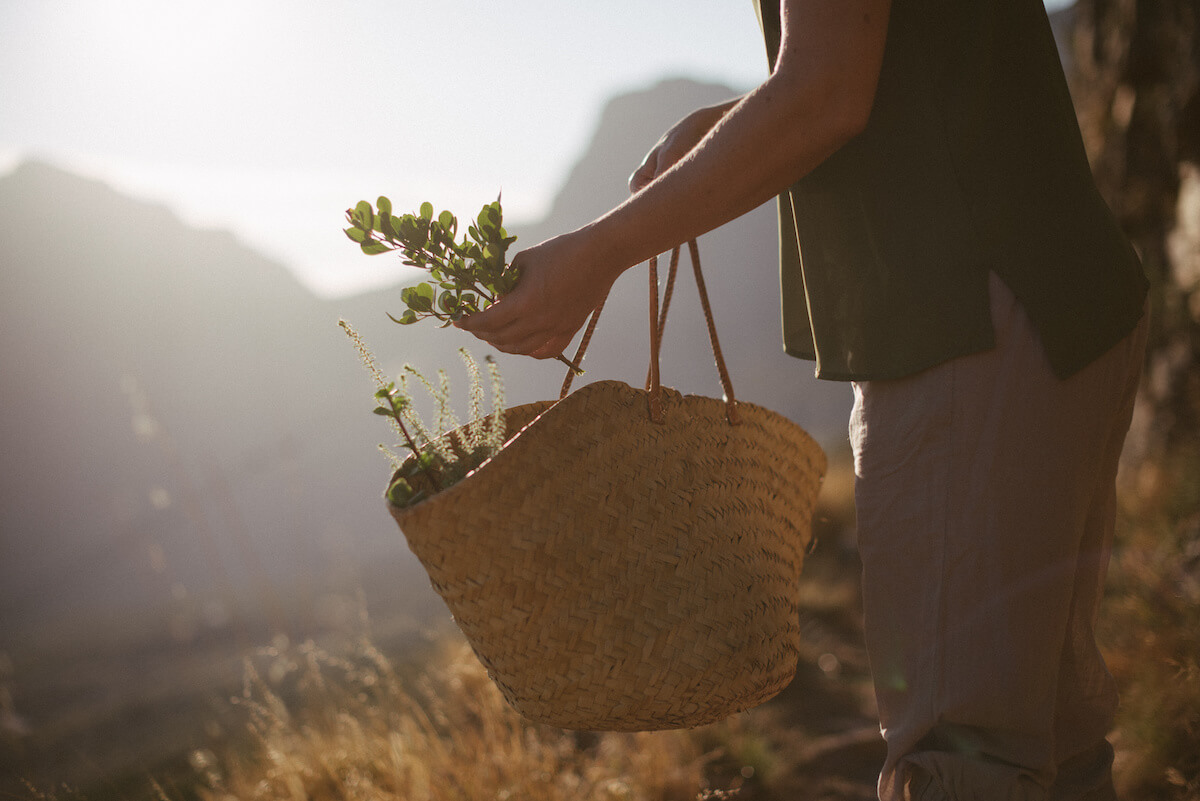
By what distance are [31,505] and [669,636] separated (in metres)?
78.2

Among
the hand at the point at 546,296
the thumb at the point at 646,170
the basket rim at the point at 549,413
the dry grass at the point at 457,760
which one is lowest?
the dry grass at the point at 457,760

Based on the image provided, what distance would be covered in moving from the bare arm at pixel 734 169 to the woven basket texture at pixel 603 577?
0.49ft

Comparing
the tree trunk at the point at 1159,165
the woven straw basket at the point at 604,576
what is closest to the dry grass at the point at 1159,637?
the tree trunk at the point at 1159,165

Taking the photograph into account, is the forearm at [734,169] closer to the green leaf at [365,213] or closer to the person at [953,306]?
the person at [953,306]

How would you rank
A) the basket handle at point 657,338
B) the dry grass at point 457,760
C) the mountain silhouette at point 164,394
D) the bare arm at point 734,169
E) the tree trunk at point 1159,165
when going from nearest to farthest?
the bare arm at point 734,169
the basket handle at point 657,338
the dry grass at point 457,760
the tree trunk at point 1159,165
the mountain silhouette at point 164,394

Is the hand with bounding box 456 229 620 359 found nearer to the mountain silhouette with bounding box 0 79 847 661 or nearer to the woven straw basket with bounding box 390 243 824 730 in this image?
the woven straw basket with bounding box 390 243 824 730

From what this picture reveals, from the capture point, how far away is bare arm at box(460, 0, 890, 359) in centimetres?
73

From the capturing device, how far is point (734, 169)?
769 mm

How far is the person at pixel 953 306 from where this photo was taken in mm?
776

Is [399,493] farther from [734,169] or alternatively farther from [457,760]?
[457,760]

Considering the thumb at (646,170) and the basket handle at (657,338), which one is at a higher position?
the thumb at (646,170)

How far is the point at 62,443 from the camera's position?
60000 mm

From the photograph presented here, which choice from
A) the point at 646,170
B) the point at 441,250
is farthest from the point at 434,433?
the point at 646,170

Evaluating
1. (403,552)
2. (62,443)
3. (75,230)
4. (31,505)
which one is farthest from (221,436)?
(403,552)
